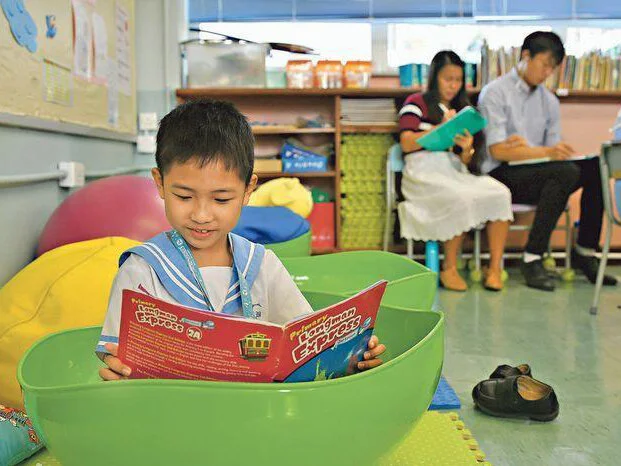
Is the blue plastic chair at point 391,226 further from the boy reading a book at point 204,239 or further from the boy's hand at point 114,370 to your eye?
the boy's hand at point 114,370

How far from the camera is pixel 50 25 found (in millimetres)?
2135

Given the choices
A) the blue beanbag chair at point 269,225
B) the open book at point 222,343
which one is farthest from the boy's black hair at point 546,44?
the open book at point 222,343

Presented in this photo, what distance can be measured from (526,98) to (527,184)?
51cm

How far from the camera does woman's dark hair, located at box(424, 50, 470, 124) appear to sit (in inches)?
130

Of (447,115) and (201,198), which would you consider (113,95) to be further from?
(201,198)

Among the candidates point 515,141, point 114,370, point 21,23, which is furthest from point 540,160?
point 114,370

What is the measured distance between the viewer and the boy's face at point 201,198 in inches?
37.8

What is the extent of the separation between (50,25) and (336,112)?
1935 millimetres

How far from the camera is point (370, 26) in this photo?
422cm

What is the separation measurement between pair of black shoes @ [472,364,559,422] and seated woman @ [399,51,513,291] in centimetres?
168

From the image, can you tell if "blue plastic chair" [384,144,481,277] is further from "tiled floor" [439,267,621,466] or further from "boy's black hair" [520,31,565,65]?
"boy's black hair" [520,31,565,65]

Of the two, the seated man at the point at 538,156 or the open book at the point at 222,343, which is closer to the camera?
the open book at the point at 222,343

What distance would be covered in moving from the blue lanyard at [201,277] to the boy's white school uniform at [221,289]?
0.02 meters

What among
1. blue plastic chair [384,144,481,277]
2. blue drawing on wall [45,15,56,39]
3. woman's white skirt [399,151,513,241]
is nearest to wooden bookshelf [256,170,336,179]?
blue plastic chair [384,144,481,277]
